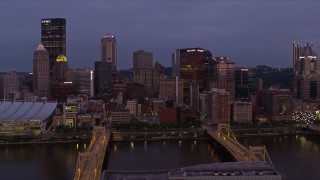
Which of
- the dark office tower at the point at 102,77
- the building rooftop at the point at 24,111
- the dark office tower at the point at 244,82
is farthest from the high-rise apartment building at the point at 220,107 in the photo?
the dark office tower at the point at 102,77

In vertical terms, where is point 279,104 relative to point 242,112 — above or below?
above

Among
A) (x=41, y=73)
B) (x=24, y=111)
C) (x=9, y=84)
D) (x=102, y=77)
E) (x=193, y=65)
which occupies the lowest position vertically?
(x=24, y=111)

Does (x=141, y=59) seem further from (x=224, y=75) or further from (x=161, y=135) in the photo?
(x=161, y=135)

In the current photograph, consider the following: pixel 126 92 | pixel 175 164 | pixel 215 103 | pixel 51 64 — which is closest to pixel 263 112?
pixel 215 103

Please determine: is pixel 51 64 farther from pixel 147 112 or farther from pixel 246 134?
pixel 246 134

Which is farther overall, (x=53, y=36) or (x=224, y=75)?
(x=53, y=36)

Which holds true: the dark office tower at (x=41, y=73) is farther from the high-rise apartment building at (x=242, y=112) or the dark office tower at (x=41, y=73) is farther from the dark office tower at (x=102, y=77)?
the high-rise apartment building at (x=242, y=112)

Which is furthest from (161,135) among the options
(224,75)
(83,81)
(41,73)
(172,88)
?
(83,81)

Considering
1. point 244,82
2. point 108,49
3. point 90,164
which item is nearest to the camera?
point 90,164
